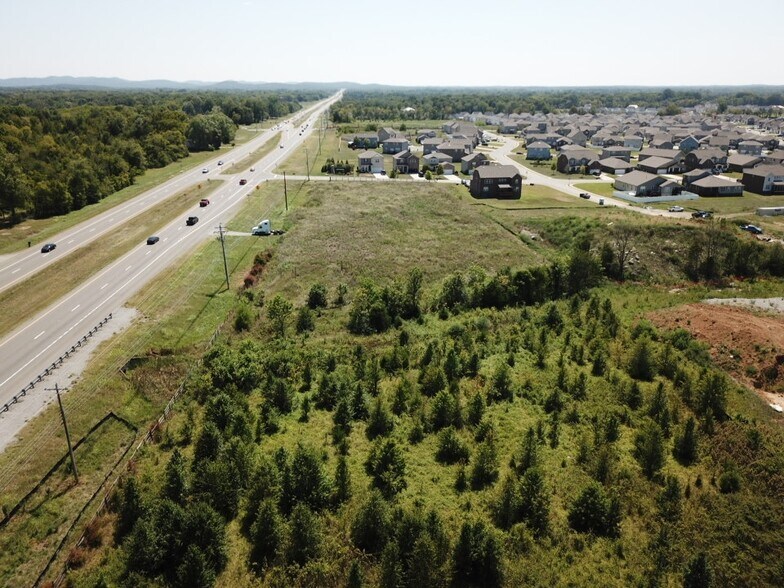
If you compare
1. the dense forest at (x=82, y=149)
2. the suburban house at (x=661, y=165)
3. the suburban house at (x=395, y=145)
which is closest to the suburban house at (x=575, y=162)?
the suburban house at (x=661, y=165)

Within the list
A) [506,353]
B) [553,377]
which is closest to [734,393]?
[553,377]

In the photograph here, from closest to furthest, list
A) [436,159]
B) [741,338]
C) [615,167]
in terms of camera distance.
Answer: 1. [741,338]
2. [615,167]
3. [436,159]

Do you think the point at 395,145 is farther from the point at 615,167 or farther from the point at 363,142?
the point at 615,167

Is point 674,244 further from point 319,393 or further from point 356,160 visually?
point 356,160

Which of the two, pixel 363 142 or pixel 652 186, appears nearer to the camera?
pixel 652 186

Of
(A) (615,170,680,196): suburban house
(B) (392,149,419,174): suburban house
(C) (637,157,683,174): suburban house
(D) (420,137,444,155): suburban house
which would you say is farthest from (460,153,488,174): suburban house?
(A) (615,170,680,196): suburban house

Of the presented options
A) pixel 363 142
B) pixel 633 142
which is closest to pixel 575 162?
pixel 633 142
